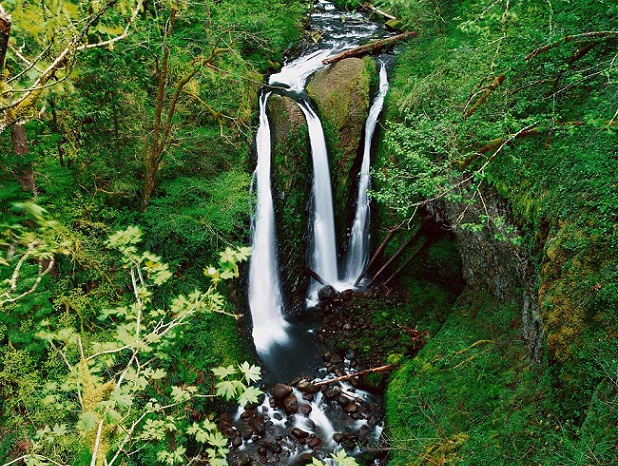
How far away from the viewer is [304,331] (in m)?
9.31

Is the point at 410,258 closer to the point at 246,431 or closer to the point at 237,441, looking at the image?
the point at 246,431

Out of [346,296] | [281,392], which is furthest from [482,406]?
[346,296]

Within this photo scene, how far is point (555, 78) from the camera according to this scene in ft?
17.3

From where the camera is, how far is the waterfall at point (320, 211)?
10359 mm

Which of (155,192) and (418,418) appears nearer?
(418,418)

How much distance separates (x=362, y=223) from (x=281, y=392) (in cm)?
504

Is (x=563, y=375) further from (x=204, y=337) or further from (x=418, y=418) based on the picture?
(x=204, y=337)

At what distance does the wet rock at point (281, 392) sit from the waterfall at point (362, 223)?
381cm

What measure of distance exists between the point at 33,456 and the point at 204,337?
17.2ft

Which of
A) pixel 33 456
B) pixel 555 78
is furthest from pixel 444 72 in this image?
pixel 33 456

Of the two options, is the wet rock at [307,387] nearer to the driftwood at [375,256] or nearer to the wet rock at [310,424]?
the wet rock at [310,424]

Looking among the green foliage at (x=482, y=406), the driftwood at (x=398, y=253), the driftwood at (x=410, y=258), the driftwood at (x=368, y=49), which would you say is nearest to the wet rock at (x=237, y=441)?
the green foliage at (x=482, y=406)

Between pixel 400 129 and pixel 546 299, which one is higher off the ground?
pixel 400 129

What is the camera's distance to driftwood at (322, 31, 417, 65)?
39.8 ft
